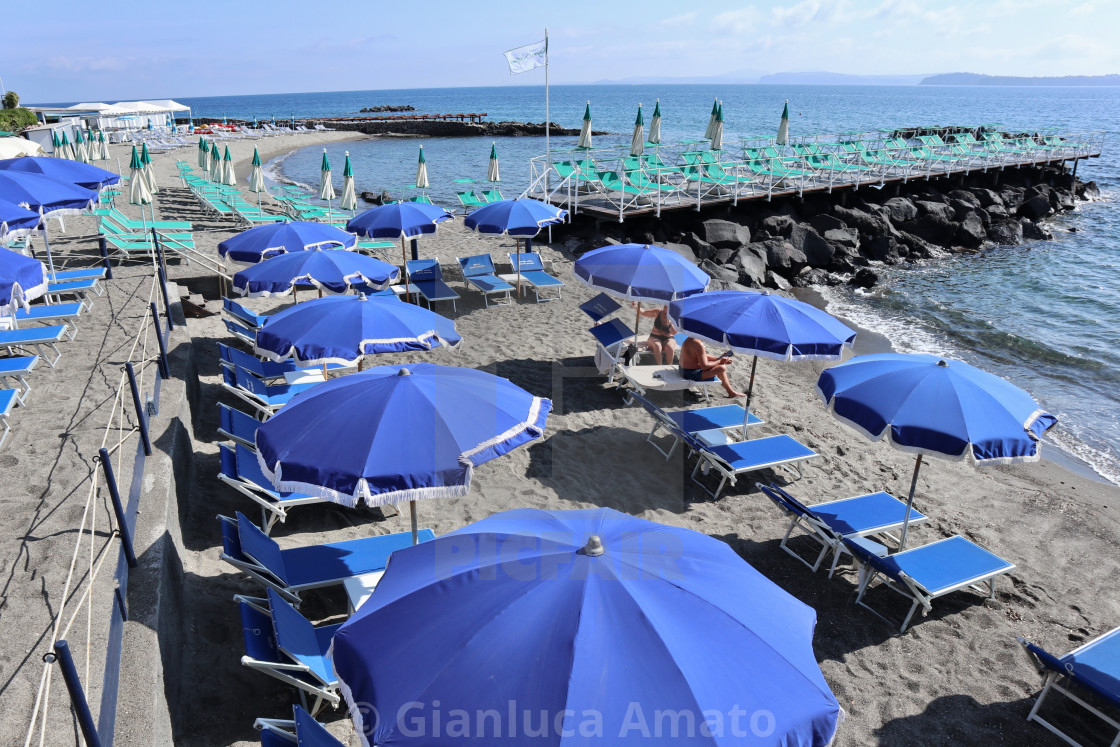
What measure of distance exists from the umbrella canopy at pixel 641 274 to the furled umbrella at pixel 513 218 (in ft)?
8.85

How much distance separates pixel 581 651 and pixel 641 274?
6.43 m

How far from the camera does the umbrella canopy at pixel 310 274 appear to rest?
7.88 meters

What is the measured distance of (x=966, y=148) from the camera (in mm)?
28016

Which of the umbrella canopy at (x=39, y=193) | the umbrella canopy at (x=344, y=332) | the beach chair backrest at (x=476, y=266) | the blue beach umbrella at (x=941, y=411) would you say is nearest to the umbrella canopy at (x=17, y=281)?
the umbrella canopy at (x=344, y=332)

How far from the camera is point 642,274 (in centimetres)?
831

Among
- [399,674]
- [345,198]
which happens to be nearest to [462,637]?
[399,674]

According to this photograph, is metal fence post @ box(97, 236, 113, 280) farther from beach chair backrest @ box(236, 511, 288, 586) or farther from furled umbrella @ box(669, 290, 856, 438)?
furled umbrella @ box(669, 290, 856, 438)

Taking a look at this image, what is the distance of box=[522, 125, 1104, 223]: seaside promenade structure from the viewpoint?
1812 centimetres

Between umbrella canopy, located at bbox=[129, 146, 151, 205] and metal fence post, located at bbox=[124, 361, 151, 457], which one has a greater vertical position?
umbrella canopy, located at bbox=[129, 146, 151, 205]

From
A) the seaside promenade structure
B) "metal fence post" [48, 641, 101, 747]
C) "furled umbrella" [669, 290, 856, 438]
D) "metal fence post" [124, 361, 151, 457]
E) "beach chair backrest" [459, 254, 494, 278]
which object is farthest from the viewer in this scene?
the seaside promenade structure

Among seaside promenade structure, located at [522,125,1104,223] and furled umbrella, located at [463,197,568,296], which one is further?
seaside promenade structure, located at [522,125,1104,223]

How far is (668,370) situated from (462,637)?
21.5 ft

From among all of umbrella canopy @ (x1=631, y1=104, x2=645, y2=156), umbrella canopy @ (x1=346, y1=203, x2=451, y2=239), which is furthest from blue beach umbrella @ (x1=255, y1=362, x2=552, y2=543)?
umbrella canopy @ (x1=631, y1=104, x2=645, y2=156)

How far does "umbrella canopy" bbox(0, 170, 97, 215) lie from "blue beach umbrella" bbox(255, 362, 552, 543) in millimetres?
6334
